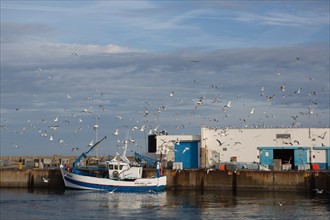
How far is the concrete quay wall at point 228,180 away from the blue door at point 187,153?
18.9 feet

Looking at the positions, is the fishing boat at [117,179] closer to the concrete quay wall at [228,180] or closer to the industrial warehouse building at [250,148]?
the concrete quay wall at [228,180]

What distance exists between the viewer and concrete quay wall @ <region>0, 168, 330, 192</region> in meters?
58.5

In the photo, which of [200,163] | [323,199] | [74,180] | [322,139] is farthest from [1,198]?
[322,139]

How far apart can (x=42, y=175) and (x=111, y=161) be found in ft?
23.5

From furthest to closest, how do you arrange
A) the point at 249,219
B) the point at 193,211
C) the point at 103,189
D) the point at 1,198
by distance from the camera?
the point at 103,189 < the point at 1,198 < the point at 193,211 < the point at 249,219

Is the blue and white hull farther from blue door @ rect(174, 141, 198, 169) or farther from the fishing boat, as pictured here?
blue door @ rect(174, 141, 198, 169)

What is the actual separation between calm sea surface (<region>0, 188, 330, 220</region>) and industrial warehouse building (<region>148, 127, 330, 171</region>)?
7.83 m

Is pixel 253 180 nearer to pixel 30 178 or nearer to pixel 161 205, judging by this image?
pixel 161 205

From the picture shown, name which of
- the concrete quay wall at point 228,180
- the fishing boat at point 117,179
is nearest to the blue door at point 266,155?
the concrete quay wall at point 228,180

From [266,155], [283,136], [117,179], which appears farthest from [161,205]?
[283,136]

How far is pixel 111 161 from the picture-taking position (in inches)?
2424

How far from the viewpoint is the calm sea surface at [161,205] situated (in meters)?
44.9

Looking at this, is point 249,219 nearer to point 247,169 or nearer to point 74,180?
point 247,169

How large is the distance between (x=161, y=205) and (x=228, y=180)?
36.8 ft
